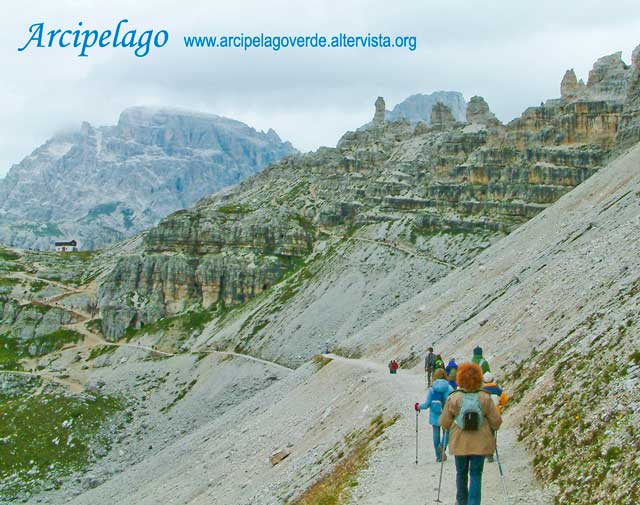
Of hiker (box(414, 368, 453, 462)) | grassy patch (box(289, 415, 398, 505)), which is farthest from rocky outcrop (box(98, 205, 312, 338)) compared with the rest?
hiker (box(414, 368, 453, 462))

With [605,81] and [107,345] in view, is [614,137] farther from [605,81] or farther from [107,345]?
[107,345]

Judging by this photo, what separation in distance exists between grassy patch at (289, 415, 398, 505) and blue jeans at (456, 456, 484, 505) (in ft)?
24.9

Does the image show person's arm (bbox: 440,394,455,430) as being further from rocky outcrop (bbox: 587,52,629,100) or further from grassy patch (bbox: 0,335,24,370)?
grassy patch (bbox: 0,335,24,370)

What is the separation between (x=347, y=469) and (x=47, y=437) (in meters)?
65.0

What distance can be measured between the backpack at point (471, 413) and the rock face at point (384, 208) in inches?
3596

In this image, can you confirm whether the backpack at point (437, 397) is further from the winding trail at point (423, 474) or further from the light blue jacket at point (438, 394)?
the winding trail at point (423, 474)

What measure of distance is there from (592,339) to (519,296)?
84.4ft

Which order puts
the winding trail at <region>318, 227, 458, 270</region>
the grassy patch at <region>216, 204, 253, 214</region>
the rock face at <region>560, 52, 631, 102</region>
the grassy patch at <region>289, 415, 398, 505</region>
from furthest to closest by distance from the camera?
the grassy patch at <region>216, 204, 253, 214</region>
the rock face at <region>560, 52, 631, 102</region>
the winding trail at <region>318, 227, 458, 270</region>
the grassy patch at <region>289, 415, 398, 505</region>

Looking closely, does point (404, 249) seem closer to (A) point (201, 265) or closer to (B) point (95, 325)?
(A) point (201, 265)

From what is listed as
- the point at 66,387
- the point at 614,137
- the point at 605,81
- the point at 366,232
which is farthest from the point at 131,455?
the point at 605,81

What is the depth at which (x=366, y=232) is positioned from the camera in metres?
129

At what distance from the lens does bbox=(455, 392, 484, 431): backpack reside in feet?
49.5

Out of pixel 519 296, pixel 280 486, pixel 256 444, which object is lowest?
pixel 256 444

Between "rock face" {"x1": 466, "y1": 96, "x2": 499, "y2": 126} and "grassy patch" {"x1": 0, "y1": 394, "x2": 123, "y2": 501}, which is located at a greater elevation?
"rock face" {"x1": 466, "y1": 96, "x2": 499, "y2": 126}
